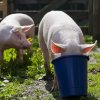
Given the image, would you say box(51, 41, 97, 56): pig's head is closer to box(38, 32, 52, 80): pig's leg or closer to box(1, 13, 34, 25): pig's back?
box(38, 32, 52, 80): pig's leg

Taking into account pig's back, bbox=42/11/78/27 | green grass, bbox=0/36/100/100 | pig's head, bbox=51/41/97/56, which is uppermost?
pig's back, bbox=42/11/78/27

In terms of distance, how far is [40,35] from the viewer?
20.0ft

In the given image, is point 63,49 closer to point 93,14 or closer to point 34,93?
point 34,93

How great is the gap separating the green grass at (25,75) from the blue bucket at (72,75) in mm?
465

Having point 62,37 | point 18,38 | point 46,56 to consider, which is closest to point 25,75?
point 46,56

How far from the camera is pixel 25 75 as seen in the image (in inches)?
250

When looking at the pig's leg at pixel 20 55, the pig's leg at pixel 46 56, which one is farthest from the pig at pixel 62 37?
the pig's leg at pixel 20 55

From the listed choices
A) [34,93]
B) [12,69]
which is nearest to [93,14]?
[12,69]

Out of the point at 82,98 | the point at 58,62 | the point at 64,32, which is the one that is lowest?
the point at 82,98

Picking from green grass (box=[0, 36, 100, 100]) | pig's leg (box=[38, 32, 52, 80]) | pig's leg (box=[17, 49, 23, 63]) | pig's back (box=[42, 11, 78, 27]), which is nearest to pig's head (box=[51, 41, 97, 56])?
pig's back (box=[42, 11, 78, 27])

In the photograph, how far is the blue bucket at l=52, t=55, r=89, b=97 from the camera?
4.60m

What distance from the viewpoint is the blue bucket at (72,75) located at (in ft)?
15.1

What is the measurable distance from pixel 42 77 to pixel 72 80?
1.58 metres

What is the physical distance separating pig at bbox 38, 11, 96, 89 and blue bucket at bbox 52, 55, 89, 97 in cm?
8
